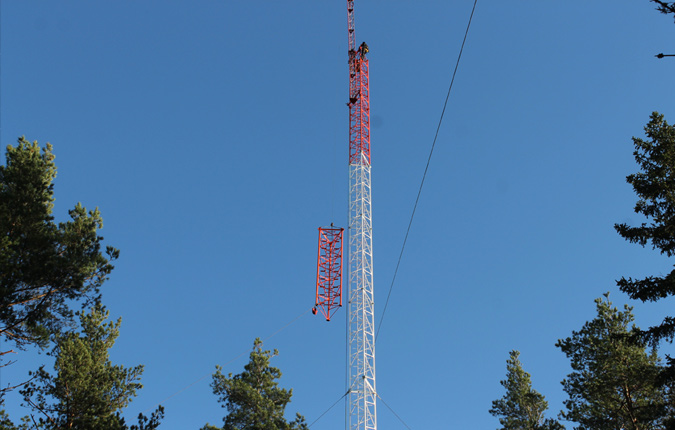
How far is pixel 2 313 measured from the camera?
20.5m

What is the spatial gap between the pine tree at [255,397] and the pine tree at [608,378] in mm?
15903

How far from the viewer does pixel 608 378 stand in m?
25.1

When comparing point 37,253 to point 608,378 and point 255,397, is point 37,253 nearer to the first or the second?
point 255,397

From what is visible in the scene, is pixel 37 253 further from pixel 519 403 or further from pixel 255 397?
pixel 519 403

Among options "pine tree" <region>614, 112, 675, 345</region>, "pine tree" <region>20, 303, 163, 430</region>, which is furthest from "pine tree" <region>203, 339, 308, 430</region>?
"pine tree" <region>614, 112, 675, 345</region>

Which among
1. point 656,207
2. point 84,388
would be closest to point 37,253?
point 84,388

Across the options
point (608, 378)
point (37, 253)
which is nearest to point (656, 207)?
point (608, 378)

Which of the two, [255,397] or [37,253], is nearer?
[37,253]

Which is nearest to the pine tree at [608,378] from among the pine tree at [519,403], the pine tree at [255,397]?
the pine tree at [519,403]

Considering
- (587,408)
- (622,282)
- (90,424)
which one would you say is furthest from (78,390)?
(587,408)

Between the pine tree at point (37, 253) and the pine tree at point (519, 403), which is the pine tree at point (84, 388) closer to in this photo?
the pine tree at point (37, 253)

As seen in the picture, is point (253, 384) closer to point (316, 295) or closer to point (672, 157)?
point (316, 295)

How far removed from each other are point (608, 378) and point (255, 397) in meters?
19.2

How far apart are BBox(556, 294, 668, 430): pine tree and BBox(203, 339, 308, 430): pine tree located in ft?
52.2
